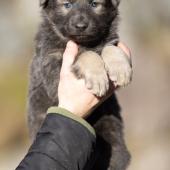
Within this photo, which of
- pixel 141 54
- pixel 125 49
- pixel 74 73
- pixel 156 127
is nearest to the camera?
pixel 74 73

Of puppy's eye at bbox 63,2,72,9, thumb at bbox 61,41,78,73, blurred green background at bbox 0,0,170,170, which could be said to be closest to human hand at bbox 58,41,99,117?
thumb at bbox 61,41,78,73

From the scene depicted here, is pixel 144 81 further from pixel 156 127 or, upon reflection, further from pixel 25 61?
pixel 25 61

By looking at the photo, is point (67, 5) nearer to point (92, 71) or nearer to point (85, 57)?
point (85, 57)

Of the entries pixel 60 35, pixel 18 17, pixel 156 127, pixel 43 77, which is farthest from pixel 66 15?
pixel 18 17

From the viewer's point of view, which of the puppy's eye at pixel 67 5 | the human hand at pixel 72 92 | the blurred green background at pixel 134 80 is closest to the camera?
the human hand at pixel 72 92

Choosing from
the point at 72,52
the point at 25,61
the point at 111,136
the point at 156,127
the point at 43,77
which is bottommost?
the point at 156,127

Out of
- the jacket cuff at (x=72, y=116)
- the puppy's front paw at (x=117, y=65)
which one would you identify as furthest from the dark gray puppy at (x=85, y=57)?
the jacket cuff at (x=72, y=116)

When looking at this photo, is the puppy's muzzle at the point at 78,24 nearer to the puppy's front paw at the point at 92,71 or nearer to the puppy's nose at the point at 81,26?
the puppy's nose at the point at 81,26

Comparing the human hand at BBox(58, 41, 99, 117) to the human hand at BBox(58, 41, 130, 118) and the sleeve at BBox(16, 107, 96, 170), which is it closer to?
the human hand at BBox(58, 41, 130, 118)
